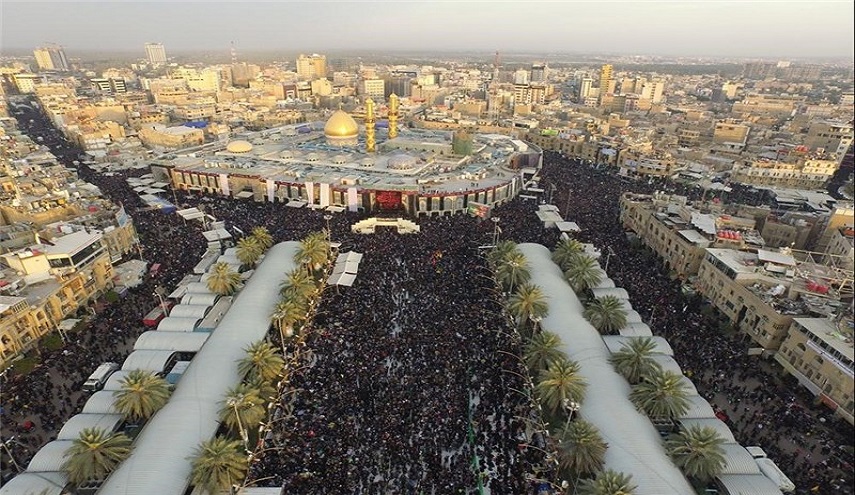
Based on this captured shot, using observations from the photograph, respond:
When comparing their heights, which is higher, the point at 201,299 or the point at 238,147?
the point at 238,147

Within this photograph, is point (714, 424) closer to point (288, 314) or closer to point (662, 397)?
point (662, 397)

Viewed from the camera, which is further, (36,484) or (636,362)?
(636,362)

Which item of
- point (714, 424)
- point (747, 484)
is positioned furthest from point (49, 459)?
point (714, 424)

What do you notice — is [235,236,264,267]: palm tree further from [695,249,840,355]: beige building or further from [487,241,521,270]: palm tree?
[695,249,840,355]: beige building

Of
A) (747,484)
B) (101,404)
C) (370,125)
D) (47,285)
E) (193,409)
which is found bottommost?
(101,404)

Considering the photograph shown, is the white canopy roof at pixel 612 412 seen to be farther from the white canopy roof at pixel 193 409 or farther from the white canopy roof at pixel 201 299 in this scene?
the white canopy roof at pixel 201 299

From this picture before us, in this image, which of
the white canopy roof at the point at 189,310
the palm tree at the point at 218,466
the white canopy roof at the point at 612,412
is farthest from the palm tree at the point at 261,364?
the white canopy roof at the point at 612,412
